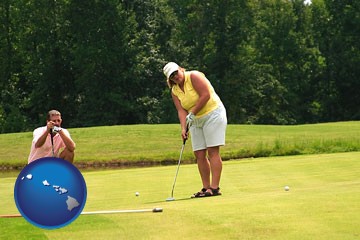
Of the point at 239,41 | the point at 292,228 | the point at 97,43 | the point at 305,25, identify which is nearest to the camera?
the point at 292,228

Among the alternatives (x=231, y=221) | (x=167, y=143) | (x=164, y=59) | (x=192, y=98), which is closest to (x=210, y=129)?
(x=192, y=98)

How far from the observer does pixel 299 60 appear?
54594mm

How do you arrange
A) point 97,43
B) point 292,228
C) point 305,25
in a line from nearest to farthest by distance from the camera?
point 292,228
point 97,43
point 305,25

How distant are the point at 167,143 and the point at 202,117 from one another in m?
20.8

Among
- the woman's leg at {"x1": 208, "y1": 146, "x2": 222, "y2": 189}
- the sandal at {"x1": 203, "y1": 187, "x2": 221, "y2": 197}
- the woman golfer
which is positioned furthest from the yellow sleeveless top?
the sandal at {"x1": 203, "y1": 187, "x2": 221, "y2": 197}

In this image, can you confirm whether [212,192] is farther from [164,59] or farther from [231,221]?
[164,59]

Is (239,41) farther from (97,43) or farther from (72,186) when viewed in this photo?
(72,186)

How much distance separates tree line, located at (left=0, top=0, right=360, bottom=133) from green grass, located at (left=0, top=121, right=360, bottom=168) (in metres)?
16.0

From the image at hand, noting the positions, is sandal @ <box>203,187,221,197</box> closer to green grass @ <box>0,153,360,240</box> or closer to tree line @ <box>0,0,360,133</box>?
green grass @ <box>0,153,360,240</box>

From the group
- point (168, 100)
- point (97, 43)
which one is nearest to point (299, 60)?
point (168, 100)

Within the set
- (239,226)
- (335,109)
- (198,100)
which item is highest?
(198,100)

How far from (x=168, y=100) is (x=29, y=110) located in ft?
29.9

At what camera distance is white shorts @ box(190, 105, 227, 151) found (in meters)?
8.99

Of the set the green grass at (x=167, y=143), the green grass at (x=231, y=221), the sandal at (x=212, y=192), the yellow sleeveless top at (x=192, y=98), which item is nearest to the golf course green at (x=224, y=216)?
the green grass at (x=231, y=221)
